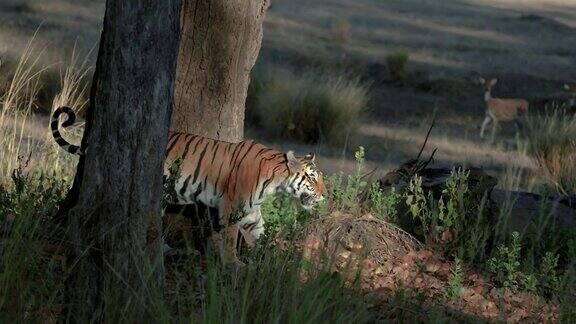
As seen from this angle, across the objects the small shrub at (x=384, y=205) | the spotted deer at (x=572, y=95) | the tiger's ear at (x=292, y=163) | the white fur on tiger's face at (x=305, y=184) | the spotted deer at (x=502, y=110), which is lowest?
the small shrub at (x=384, y=205)

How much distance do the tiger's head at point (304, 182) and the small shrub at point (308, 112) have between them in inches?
344

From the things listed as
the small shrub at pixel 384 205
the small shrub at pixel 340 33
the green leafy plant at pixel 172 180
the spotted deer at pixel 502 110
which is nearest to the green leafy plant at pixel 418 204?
the small shrub at pixel 384 205

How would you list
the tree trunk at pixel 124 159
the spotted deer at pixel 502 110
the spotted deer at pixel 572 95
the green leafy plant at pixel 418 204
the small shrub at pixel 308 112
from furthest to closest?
the spotted deer at pixel 572 95 < the spotted deer at pixel 502 110 < the small shrub at pixel 308 112 < the green leafy plant at pixel 418 204 < the tree trunk at pixel 124 159

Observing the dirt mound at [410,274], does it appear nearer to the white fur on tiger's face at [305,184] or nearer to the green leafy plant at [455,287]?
the green leafy plant at [455,287]

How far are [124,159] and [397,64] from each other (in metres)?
17.1

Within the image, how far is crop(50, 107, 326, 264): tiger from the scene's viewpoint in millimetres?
7113

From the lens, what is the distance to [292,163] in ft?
23.6

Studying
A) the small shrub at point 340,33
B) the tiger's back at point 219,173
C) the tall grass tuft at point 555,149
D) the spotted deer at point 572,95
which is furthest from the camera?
the small shrub at point 340,33

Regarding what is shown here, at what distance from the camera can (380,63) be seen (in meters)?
23.2

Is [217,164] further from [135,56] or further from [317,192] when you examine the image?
[135,56]

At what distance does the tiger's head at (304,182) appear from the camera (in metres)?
7.21

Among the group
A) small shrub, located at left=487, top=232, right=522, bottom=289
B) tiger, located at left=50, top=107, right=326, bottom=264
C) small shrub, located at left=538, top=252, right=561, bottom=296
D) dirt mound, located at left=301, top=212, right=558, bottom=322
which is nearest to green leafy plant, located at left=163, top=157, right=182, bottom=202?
tiger, located at left=50, top=107, right=326, bottom=264

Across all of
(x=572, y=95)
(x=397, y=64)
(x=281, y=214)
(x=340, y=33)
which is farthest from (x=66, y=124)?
(x=340, y=33)

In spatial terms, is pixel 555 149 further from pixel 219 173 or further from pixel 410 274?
pixel 219 173
